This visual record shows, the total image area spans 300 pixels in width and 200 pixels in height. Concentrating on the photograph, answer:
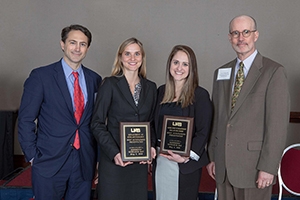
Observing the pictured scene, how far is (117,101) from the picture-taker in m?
2.02

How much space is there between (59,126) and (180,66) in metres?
0.90

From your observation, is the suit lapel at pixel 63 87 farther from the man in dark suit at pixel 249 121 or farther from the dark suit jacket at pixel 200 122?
the man in dark suit at pixel 249 121

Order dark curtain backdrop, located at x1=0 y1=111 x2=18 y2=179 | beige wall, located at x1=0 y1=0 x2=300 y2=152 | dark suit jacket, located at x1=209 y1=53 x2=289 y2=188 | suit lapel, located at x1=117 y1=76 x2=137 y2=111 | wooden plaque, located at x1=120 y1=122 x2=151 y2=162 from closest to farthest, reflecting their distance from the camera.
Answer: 1. dark suit jacket, located at x1=209 y1=53 x2=289 y2=188
2. wooden plaque, located at x1=120 y1=122 x2=151 y2=162
3. suit lapel, located at x1=117 y1=76 x2=137 y2=111
4. dark curtain backdrop, located at x1=0 y1=111 x2=18 y2=179
5. beige wall, located at x1=0 y1=0 x2=300 y2=152

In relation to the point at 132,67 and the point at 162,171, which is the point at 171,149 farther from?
the point at 132,67

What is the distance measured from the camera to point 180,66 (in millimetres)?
2064

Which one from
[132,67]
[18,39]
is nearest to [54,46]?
[18,39]

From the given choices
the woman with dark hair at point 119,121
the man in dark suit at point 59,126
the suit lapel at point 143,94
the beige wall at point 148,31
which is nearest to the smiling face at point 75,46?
the man in dark suit at point 59,126

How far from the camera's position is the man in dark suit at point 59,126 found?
6.62 feet

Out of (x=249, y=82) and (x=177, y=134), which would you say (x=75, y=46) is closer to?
(x=177, y=134)

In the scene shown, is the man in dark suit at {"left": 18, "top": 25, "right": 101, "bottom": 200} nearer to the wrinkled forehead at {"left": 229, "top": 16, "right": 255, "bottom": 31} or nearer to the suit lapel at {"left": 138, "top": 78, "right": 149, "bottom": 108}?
the suit lapel at {"left": 138, "top": 78, "right": 149, "bottom": 108}

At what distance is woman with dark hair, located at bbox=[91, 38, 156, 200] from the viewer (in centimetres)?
200

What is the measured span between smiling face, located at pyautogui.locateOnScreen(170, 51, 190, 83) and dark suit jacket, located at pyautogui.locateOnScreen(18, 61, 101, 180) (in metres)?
0.73

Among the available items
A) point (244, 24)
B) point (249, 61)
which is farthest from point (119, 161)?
point (244, 24)

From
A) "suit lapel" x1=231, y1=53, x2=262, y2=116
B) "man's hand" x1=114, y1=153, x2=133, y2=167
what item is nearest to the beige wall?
"suit lapel" x1=231, y1=53, x2=262, y2=116
